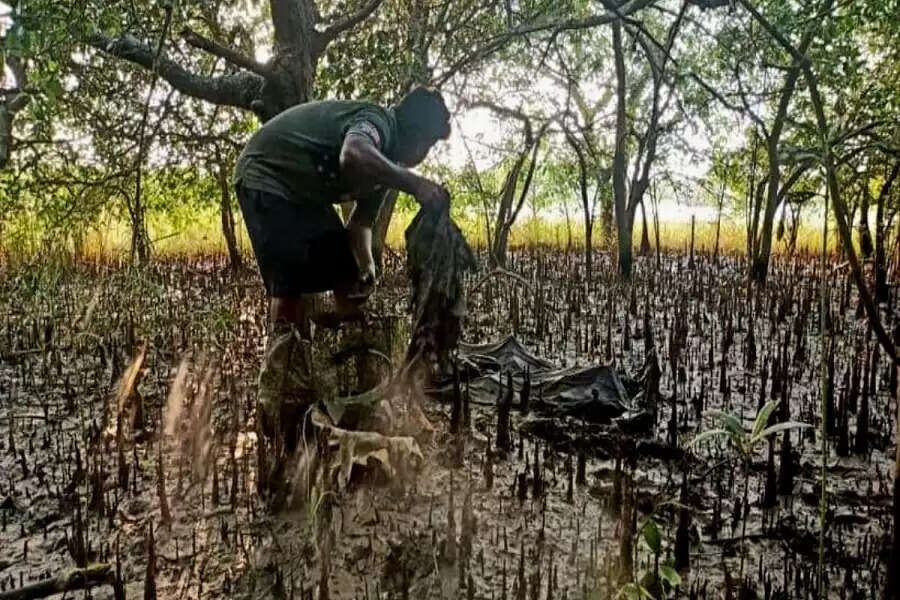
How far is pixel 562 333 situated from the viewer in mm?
5547

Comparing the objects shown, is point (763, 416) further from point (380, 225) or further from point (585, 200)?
point (585, 200)

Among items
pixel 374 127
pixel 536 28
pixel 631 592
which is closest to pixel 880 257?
pixel 536 28

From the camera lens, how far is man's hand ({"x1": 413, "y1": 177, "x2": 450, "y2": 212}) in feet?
8.67

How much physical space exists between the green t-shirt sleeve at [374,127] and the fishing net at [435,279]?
0.31 meters

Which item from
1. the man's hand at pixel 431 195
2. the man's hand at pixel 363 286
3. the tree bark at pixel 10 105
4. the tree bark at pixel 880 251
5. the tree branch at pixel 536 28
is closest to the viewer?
the man's hand at pixel 431 195

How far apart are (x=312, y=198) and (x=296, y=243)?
21 cm

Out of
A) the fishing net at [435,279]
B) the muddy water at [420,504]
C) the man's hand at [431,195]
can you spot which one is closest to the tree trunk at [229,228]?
the muddy water at [420,504]

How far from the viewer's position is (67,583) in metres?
1.99

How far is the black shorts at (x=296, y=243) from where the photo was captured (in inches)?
122

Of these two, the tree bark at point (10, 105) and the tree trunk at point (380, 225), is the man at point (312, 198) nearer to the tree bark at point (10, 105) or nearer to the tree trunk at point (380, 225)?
the tree bark at point (10, 105)

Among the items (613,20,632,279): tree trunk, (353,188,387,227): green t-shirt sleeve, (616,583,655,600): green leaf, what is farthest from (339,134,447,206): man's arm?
(613,20,632,279): tree trunk

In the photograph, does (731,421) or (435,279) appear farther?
(435,279)

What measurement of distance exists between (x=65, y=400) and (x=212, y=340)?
0.94 m

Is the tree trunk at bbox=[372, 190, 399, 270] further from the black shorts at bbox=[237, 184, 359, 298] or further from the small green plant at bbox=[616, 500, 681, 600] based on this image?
the small green plant at bbox=[616, 500, 681, 600]
